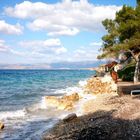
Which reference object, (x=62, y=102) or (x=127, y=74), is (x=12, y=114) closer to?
(x=62, y=102)

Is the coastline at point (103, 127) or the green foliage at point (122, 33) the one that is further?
the green foliage at point (122, 33)

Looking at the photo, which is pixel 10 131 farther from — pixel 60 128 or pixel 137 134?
pixel 137 134

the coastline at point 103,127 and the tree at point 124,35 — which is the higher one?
the tree at point 124,35

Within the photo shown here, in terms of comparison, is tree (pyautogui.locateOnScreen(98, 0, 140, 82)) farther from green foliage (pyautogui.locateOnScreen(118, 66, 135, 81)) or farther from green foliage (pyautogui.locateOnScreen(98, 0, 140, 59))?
green foliage (pyautogui.locateOnScreen(118, 66, 135, 81))

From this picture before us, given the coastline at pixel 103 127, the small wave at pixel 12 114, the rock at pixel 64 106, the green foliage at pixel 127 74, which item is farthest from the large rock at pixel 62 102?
the green foliage at pixel 127 74

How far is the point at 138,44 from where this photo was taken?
42.2 m

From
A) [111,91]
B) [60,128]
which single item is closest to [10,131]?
[60,128]

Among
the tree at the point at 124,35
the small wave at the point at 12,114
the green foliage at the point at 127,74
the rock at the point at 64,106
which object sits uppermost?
the tree at the point at 124,35

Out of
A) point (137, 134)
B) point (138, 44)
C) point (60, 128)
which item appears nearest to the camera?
point (137, 134)

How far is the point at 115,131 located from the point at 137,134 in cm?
124

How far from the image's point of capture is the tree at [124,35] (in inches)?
1665

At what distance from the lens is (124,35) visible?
4384cm

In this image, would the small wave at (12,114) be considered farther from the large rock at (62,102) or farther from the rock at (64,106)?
the large rock at (62,102)

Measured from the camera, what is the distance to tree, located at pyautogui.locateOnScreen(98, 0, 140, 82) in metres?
42.3
